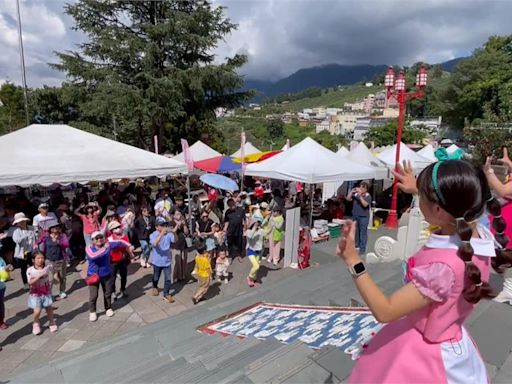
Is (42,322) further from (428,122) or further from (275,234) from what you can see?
(428,122)

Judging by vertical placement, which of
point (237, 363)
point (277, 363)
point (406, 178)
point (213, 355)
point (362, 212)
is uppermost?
point (406, 178)

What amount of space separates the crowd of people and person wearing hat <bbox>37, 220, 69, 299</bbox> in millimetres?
16

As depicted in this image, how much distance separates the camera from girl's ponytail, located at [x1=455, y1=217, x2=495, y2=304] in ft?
4.12

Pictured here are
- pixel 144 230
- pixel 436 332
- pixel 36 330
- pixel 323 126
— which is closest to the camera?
pixel 436 332

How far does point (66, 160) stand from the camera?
24.8 ft

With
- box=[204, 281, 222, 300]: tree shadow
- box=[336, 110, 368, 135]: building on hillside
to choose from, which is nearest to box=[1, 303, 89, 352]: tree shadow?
box=[204, 281, 222, 300]: tree shadow

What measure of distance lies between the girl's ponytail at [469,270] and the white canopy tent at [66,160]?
752 cm

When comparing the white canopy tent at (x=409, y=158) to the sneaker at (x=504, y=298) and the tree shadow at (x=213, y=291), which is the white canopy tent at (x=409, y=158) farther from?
the sneaker at (x=504, y=298)

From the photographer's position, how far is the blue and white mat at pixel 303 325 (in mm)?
3041

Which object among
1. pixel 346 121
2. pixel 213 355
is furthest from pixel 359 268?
pixel 346 121

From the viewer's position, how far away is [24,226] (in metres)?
6.44

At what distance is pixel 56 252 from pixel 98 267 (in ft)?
4.25

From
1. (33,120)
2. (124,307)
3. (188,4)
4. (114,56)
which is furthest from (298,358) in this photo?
(33,120)

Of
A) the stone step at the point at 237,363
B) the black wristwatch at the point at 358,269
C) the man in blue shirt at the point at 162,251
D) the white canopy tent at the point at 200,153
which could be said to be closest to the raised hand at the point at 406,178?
the black wristwatch at the point at 358,269
